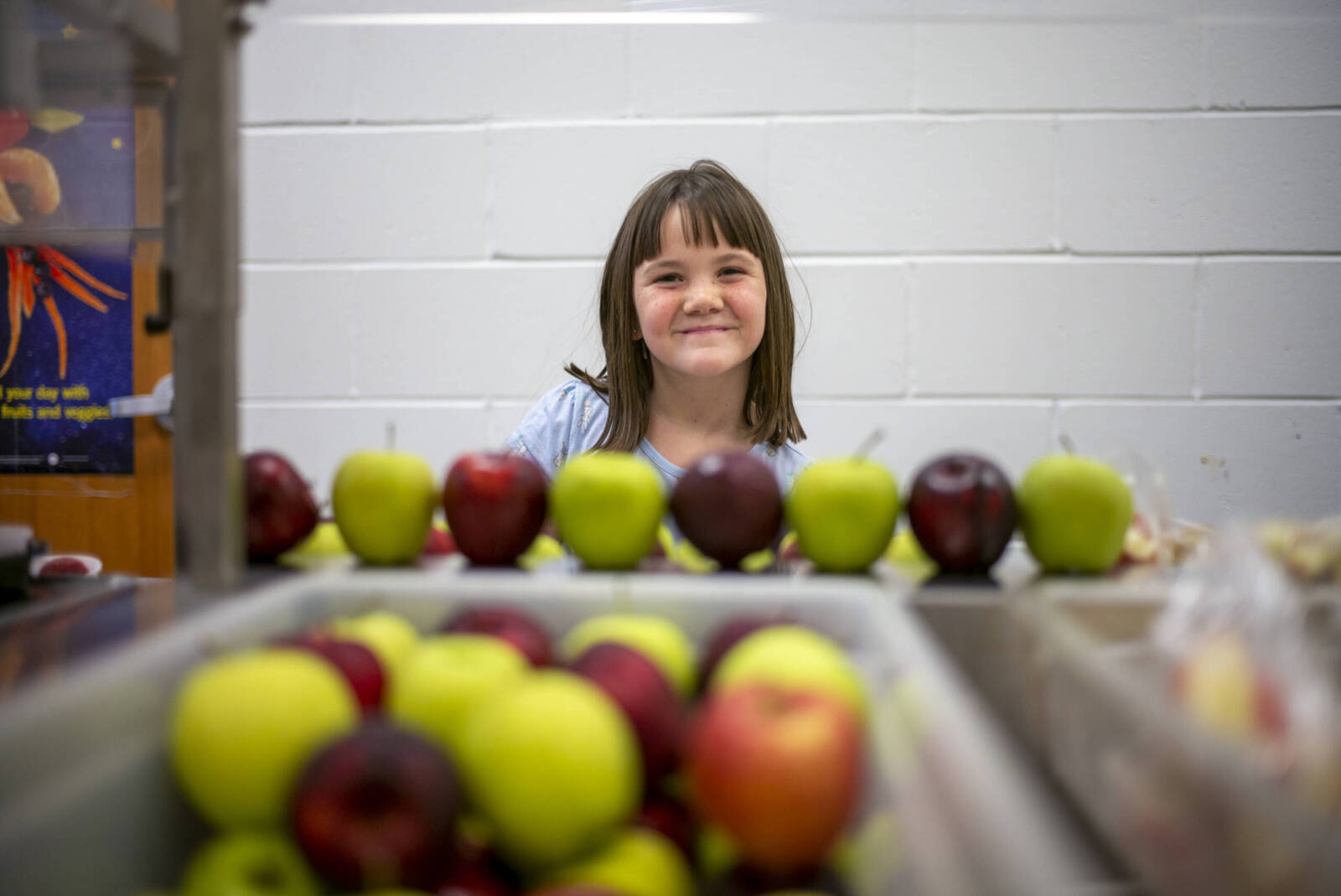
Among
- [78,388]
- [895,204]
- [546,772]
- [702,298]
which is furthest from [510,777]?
[78,388]

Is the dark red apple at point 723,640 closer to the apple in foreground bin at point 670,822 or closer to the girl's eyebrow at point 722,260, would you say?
the apple in foreground bin at point 670,822

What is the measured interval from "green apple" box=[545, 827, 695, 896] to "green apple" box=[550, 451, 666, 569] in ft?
0.78

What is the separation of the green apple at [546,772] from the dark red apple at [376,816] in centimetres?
2

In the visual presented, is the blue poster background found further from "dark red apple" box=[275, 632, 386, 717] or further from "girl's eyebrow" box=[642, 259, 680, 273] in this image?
"dark red apple" box=[275, 632, 386, 717]

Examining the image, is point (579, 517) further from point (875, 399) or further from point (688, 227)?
point (875, 399)

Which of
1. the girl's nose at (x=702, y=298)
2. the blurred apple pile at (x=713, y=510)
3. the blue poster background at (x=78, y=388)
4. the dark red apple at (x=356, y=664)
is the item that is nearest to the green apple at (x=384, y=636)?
the dark red apple at (x=356, y=664)

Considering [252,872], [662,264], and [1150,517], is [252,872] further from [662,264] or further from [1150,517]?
[662,264]

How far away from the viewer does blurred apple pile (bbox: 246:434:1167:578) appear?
0.58 m

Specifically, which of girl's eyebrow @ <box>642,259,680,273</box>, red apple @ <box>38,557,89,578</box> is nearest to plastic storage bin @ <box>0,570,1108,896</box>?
red apple @ <box>38,557,89,578</box>

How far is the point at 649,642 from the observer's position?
468 millimetres

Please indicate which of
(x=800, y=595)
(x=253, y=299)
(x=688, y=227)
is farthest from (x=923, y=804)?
(x=253, y=299)

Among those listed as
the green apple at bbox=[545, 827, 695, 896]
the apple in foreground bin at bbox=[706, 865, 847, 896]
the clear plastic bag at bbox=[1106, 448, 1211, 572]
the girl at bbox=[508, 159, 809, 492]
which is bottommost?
the apple in foreground bin at bbox=[706, 865, 847, 896]

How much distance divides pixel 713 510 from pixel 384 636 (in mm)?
233

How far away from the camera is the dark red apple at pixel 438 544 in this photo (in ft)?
2.19
